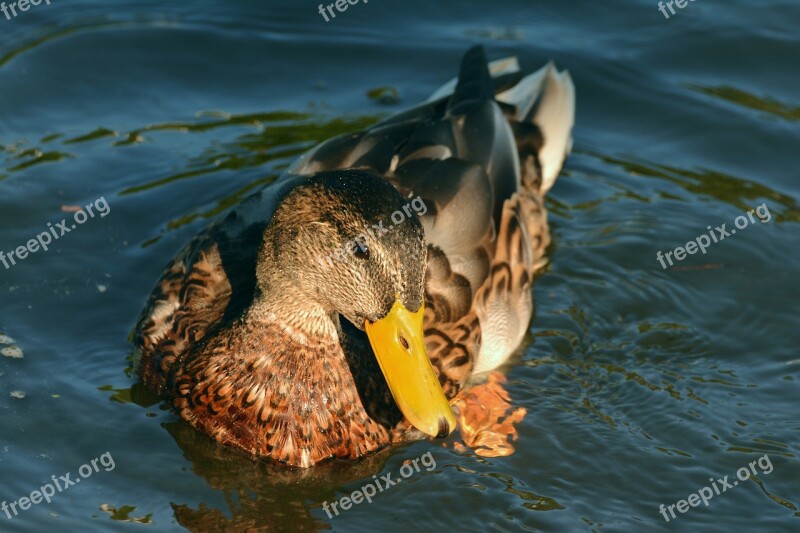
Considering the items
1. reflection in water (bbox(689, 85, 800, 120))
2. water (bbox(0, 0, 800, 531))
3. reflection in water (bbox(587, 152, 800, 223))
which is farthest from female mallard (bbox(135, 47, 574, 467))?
reflection in water (bbox(689, 85, 800, 120))

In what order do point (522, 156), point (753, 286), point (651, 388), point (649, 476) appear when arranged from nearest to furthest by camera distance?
point (649, 476), point (651, 388), point (753, 286), point (522, 156)

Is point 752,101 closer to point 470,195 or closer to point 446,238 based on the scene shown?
point 470,195

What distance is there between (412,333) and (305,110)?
4403 millimetres

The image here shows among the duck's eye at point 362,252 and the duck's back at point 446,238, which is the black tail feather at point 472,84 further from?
the duck's eye at point 362,252

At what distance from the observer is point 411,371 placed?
238 inches

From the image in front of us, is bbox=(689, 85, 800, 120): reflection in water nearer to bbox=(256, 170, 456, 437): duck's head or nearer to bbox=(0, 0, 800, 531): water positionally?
bbox=(0, 0, 800, 531): water

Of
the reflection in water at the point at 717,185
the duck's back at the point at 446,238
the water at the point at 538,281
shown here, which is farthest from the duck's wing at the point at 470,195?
the reflection in water at the point at 717,185

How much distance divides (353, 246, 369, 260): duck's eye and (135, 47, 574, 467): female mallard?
0.03 ft

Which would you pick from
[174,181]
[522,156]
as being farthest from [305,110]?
[522,156]

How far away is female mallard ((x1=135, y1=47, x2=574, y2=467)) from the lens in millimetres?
5969

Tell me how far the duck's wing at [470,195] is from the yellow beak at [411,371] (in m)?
0.91

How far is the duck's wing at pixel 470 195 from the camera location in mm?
7129

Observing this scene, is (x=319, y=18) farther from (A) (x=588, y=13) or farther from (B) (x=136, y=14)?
(A) (x=588, y=13)

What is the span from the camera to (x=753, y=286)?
27.0 ft
